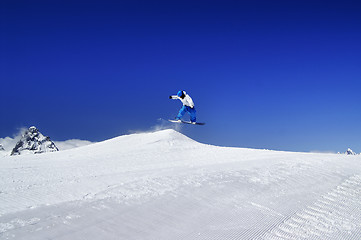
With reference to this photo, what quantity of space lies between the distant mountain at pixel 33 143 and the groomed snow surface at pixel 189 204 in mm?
84310

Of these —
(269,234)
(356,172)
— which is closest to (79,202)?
(269,234)

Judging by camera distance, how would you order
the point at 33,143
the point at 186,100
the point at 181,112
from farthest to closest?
the point at 33,143 < the point at 181,112 < the point at 186,100

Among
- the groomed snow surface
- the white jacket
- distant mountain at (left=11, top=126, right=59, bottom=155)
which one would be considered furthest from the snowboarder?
distant mountain at (left=11, top=126, right=59, bottom=155)

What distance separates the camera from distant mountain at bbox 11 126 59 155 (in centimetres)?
8356

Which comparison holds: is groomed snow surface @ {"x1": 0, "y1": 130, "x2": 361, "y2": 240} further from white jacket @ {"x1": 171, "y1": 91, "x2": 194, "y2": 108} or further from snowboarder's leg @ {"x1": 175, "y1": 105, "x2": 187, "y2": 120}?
snowboarder's leg @ {"x1": 175, "y1": 105, "x2": 187, "y2": 120}

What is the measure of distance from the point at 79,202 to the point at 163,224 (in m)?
1.70

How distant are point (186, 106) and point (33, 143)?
84.5 meters

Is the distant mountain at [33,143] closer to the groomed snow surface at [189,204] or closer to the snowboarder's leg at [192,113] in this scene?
the snowboarder's leg at [192,113]

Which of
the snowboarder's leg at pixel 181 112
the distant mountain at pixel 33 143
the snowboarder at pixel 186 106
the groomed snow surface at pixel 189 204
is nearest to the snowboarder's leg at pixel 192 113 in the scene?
the snowboarder at pixel 186 106

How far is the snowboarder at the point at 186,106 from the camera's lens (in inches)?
530

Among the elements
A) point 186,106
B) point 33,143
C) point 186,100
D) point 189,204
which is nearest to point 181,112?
point 186,106

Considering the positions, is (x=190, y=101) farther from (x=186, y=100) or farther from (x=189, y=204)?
(x=189, y=204)

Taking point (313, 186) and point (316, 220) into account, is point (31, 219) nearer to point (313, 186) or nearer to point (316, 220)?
point (316, 220)

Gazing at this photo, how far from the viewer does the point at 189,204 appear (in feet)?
18.0
